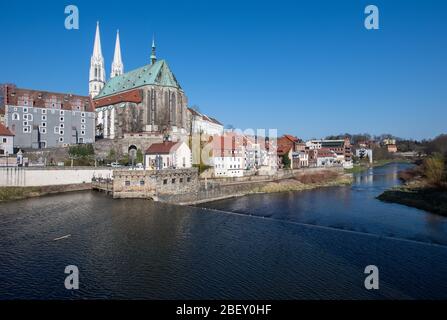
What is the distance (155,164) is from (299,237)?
35.7 metres

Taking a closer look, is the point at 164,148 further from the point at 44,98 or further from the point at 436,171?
the point at 436,171

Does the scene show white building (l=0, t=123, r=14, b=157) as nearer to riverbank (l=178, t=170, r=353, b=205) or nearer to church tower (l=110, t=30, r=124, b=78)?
riverbank (l=178, t=170, r=353, b=205)

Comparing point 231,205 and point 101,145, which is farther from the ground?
point 101,145

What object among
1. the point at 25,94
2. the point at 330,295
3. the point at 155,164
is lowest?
the point at 330,295

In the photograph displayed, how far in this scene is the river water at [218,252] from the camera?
1891 centimetres

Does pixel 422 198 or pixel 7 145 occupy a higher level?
pixel 7 145

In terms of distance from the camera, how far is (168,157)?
194ft

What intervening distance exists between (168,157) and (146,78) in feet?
134

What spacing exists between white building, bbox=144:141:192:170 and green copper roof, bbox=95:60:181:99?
3368cm

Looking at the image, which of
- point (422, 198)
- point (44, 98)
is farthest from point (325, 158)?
point (44, 98)

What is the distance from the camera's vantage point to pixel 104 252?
24750mm

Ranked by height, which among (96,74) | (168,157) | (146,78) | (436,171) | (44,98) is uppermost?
(96,74)
